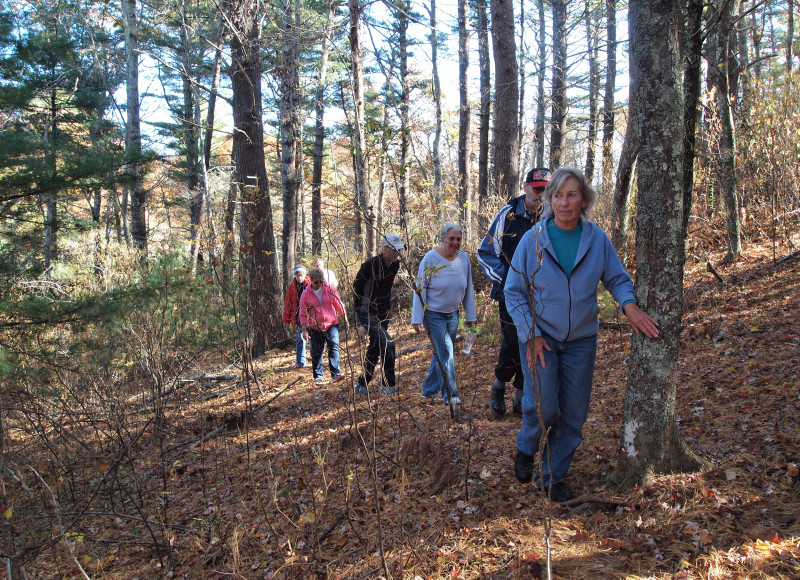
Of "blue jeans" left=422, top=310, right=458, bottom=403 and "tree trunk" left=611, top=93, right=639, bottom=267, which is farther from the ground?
"tree trunk" left=611, top=93, right=639, bottom=267

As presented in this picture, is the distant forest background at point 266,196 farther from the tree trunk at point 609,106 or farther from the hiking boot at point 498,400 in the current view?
the hiking boot at point 498,400

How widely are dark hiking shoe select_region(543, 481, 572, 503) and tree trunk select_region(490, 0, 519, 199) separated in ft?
24.0

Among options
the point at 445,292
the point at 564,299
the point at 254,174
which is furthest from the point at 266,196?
the point at 564,299

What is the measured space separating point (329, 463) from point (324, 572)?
1.53 m

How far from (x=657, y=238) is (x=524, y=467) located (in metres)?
1.64

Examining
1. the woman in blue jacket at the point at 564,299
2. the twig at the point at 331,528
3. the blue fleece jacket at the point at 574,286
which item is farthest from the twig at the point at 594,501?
the twig at the point at 331,528

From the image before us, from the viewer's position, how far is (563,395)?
3.11m

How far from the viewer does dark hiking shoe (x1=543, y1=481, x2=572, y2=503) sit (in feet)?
10.1

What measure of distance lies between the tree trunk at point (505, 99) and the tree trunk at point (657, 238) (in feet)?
22.9

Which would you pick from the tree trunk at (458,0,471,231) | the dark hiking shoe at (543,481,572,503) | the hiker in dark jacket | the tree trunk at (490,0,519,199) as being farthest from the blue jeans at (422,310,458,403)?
the tree trunk at (458,0,471,231)

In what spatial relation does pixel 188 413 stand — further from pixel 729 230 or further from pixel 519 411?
pixel 729 230

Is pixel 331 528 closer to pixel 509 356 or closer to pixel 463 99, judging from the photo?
pixel 509 356

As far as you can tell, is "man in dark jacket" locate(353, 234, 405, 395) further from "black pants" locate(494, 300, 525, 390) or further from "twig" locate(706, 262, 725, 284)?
"twig" locate(706, 262, 725, 284)

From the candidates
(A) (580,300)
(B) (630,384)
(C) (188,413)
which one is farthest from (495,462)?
(C) (188,413)
